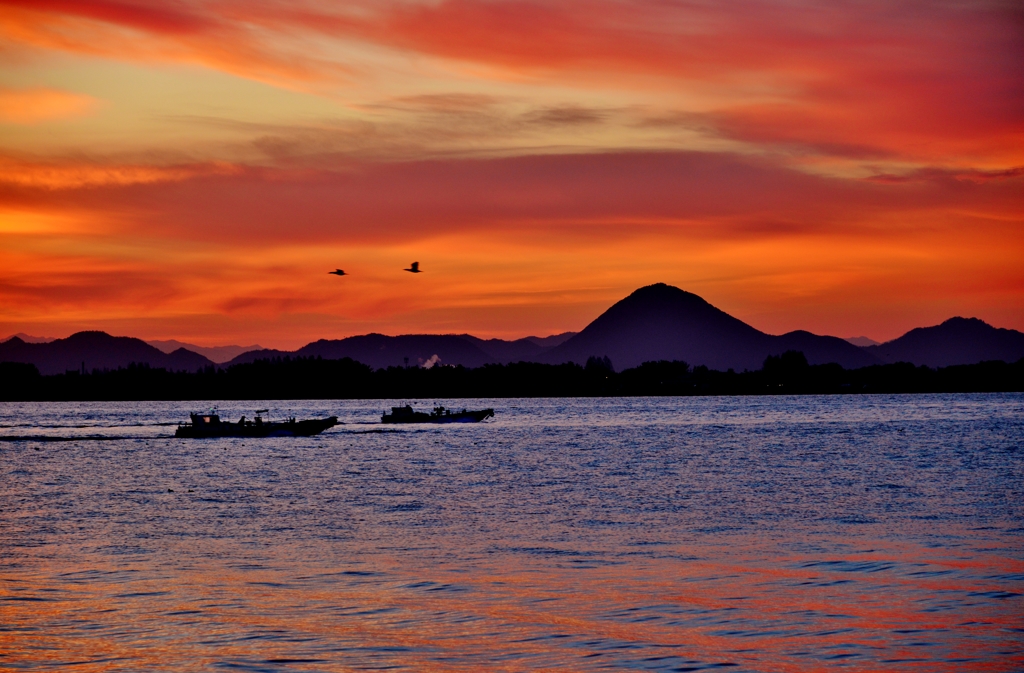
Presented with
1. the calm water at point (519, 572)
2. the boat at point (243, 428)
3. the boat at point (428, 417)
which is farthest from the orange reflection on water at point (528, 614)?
the boat at point (428, 417)

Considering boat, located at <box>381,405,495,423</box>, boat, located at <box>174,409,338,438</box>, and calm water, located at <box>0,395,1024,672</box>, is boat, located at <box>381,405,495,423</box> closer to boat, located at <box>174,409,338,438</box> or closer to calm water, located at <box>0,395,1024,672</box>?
boat, located at <box>174,409,338,438</box>

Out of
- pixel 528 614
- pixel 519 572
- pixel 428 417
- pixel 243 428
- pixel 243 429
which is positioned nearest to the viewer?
pixel 528 614

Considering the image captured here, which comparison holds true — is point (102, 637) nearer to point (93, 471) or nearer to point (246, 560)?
point (246, 560)

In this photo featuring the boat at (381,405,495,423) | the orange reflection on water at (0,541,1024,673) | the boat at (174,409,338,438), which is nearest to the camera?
the orange reflection on water at (0,541,1024,673)

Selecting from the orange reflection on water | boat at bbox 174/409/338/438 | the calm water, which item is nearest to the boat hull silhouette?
boat at bbox 174/409/338/438

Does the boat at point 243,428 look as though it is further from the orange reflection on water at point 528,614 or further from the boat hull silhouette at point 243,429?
the orange reflection on water at point 528,614

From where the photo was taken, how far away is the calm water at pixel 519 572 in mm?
22109

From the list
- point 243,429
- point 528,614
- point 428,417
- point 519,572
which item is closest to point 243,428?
point 243,429

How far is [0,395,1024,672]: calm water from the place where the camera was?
22109 millimetres

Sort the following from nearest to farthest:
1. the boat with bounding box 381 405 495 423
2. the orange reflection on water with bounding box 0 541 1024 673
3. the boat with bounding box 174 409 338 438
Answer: the orange reflection on water with bounding box 0 541 1024 673
the boat with bounding box 174 409 338 438
the boat with bounding box 381 405 495 423

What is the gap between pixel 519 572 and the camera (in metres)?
31.3

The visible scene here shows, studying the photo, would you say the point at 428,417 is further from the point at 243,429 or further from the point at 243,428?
the point at 243,429

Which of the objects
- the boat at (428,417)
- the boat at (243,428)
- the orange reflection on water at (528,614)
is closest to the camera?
the orange reflection on water at (528,614)

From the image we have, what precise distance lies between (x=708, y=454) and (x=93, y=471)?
54.7 metres
